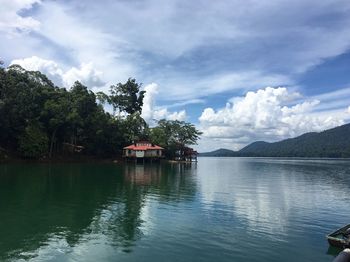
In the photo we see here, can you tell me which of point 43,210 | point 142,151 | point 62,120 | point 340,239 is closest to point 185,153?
point 142,151

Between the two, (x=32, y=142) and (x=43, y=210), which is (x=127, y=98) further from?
(x=43, y=210)

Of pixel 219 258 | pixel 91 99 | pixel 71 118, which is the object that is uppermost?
pixel 91 99

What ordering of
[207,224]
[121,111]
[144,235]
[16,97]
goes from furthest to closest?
[121,111], [16,97], [207,224], [144,235]

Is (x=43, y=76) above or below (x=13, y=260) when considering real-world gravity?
above

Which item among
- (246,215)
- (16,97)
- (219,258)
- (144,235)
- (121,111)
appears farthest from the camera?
(121,111)

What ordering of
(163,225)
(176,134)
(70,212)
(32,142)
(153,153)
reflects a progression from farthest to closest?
(176,134), (153,153), (32,142), (70,212), (163,225)

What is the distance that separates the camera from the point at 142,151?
301ft

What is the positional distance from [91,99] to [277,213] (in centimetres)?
7037

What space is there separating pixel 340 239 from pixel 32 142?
6947 centimetres

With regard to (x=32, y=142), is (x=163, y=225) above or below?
below

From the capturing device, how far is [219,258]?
49.8 feet

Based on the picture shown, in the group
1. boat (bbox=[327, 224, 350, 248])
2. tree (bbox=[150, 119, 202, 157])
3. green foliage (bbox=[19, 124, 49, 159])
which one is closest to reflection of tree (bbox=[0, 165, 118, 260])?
boat (bbox=[327, 224, 350, 248])

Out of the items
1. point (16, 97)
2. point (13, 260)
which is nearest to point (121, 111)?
point (16, 97)

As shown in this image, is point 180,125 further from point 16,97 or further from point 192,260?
point 192,260
